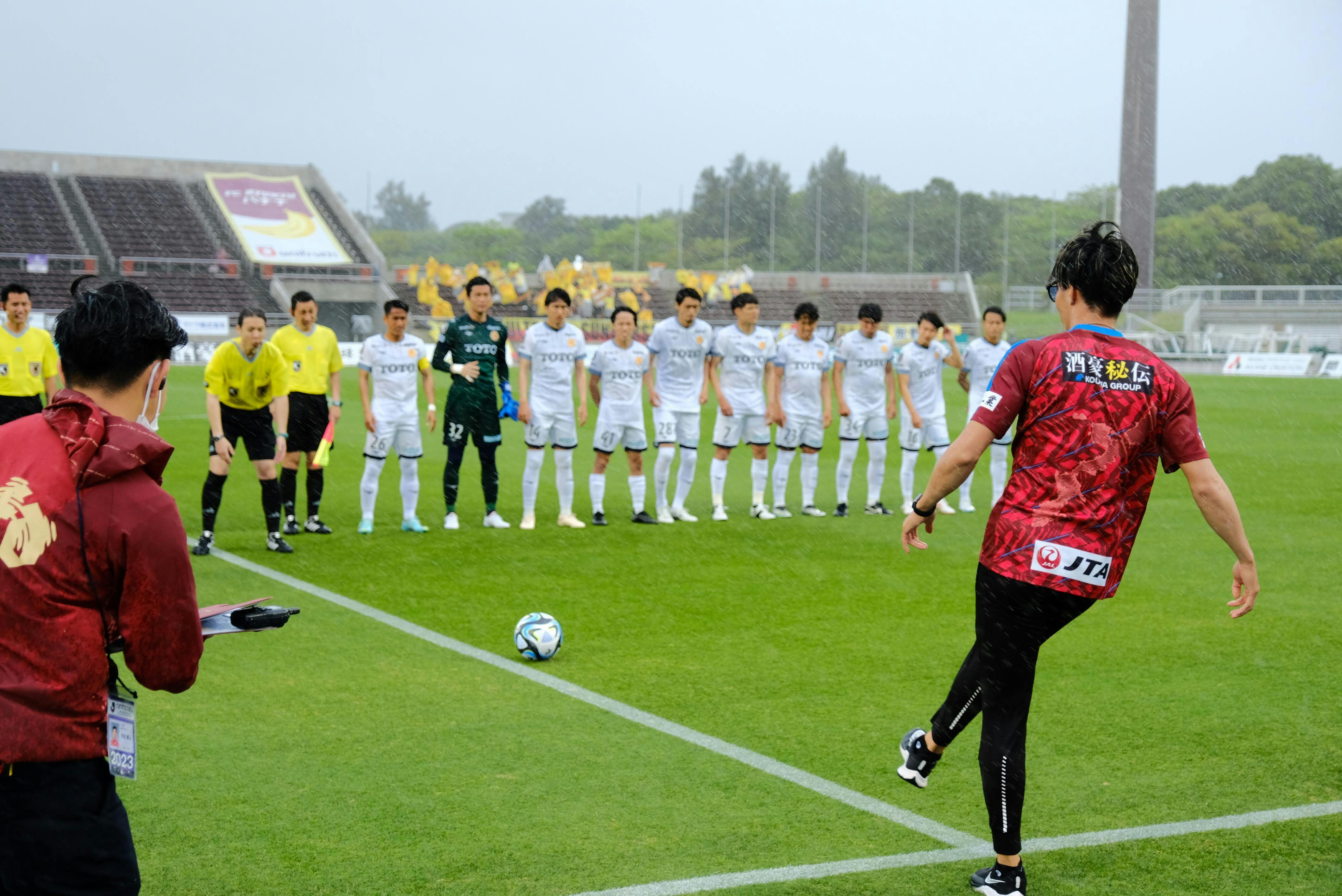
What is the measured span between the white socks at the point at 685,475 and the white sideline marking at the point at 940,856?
8.27 m

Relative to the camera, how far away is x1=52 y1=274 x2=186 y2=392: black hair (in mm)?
2416

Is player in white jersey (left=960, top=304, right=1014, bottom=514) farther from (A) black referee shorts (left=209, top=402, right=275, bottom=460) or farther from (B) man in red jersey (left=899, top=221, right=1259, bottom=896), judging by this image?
(B) man in red jersey (left=899, top=221, right=1259, bottom=896)

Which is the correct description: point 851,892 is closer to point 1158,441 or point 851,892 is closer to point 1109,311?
point 1158,441

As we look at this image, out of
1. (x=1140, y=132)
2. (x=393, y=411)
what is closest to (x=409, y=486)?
(x=393, y=411)

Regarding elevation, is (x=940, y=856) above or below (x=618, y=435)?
below

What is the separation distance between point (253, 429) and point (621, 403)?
3706mm

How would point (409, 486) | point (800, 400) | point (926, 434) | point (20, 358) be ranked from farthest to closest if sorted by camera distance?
1. point (926, 434)
2. point (800, 400)
3. point (409, 486)
4. point (20, 358)

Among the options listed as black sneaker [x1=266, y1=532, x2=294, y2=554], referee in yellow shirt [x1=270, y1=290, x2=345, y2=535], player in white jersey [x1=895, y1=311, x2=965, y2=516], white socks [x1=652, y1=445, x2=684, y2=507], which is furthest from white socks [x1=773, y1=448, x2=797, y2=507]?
black sneaker [x1=266, y1=532, x2=294, y2=554]

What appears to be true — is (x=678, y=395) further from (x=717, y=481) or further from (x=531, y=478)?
(x=531, y=478)

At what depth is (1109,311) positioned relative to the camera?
3715 millimetres

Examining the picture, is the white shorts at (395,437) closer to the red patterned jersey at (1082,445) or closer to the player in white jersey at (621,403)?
the player in white jersey at (621,403)

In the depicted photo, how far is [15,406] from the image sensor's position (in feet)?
35.3

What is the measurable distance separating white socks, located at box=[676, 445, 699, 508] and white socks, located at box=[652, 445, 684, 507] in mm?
53

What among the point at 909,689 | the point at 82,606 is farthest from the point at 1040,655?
the point at 82,606
